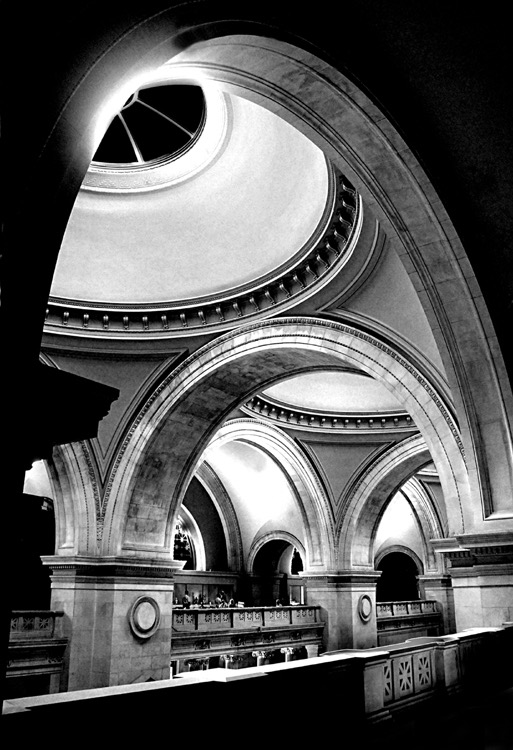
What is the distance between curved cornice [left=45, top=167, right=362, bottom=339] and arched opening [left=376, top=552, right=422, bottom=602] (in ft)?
61.2

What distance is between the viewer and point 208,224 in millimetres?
12297

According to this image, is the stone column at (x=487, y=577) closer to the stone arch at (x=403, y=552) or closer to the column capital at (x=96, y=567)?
the column capital at (x=96, y=567)

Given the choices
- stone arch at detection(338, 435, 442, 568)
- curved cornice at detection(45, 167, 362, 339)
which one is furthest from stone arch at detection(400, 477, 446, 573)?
curved cornice at detection(45, 167, 362, 339)

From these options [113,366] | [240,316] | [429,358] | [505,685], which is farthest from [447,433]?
[113,366]

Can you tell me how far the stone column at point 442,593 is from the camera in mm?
24766

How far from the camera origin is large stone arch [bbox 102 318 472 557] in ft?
36.8

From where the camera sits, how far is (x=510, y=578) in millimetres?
7527

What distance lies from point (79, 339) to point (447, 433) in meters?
7.31

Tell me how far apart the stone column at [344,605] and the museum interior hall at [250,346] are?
0.08 m

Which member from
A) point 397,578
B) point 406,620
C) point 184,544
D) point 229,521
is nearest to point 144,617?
point 184,544

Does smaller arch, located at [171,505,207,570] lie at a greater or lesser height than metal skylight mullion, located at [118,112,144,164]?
lesser

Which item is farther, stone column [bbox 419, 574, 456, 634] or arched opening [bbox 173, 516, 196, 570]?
stone column [bbox 419, 574, 456, 634]

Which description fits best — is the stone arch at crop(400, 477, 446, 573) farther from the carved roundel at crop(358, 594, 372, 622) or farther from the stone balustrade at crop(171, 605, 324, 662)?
the stone balustrade at crop(171, 605, 324, 662)

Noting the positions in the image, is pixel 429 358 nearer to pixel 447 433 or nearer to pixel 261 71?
pixel 447 433
